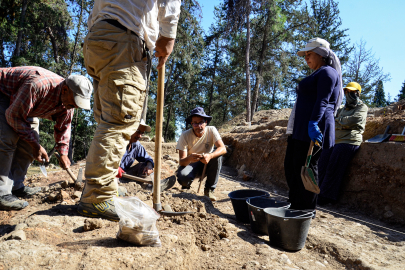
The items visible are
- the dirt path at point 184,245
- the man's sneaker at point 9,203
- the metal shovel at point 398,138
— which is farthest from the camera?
the metal shovel at point 398,138

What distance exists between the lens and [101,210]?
2.07 meters

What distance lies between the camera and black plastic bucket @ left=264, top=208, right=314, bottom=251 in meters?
2.39

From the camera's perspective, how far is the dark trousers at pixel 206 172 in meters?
3.94

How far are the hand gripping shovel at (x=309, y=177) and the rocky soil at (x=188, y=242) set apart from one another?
525mm

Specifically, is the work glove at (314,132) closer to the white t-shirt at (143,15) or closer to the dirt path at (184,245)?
the dirt path at (184,245)

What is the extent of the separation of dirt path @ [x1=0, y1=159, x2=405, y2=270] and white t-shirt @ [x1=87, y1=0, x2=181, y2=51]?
4.94ft

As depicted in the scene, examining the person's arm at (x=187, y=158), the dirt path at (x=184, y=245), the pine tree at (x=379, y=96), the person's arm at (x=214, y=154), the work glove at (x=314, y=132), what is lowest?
the dirt path at (x=184, y=245)

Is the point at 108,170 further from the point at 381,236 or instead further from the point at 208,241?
the point at 381,236

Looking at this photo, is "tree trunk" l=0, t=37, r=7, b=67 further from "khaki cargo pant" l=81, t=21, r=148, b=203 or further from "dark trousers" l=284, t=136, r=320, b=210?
"dark trousers" l=284, t=136, r=320, b=210

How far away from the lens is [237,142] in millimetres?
8086

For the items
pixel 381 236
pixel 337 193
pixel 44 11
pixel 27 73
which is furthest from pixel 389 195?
pixel 44 11

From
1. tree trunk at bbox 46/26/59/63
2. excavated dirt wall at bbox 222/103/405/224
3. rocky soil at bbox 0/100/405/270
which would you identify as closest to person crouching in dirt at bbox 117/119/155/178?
rocky soil at bbox 0/100/405/270

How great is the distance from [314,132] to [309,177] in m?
0.47

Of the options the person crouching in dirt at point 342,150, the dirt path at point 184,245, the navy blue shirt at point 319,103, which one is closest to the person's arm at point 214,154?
the dirt path at point 184,245
